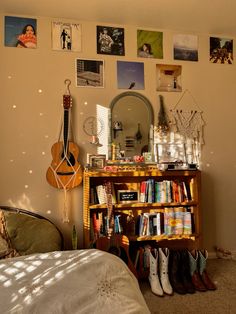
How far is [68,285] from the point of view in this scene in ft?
3.29

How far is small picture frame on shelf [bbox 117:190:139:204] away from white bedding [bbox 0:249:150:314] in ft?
3.82

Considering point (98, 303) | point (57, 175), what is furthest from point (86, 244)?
point (98, 303)

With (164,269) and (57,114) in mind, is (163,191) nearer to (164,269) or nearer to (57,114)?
(164,269)

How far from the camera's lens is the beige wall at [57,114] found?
241 cm

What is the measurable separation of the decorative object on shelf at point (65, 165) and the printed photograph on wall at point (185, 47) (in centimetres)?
127

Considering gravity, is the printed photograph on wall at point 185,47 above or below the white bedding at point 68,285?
above

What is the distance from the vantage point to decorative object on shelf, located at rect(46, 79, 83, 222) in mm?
2443

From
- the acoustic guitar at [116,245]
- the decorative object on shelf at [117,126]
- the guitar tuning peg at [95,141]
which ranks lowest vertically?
the acoustic guitar at [116,245]

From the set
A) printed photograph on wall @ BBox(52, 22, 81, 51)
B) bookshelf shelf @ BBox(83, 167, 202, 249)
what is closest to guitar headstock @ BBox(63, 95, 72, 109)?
printed photograph on wall @ BBox(52, 22, 81, 51)

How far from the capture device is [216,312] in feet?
5.94

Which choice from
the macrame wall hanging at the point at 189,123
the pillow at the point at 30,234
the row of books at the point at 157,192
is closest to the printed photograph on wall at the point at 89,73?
the macrame wall hanging at the point at 189,123

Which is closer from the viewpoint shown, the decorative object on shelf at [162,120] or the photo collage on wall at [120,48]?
the photo collage on wall at [120,48]

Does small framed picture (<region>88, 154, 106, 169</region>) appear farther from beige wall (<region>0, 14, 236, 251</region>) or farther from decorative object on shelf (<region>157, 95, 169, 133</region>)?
decorative object on shelf (<region>157, 95, 169, 133</region>)

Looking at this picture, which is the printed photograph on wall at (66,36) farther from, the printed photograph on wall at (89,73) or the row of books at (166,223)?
the row of books at (166,223)
